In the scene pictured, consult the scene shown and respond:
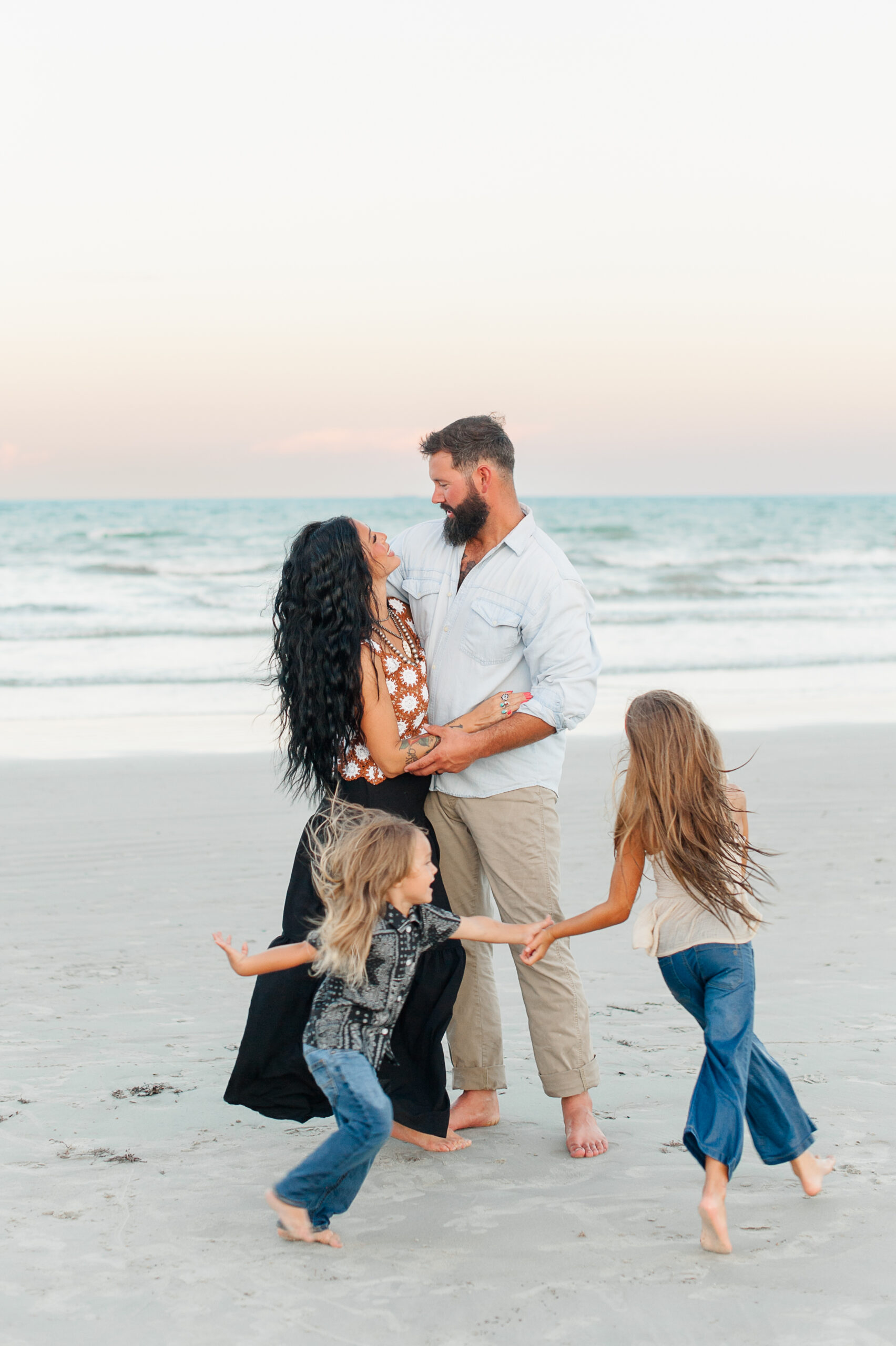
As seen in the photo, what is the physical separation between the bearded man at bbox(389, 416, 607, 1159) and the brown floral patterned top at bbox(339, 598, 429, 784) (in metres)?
0.11

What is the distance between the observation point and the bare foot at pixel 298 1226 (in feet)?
9.02

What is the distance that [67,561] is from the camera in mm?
29719

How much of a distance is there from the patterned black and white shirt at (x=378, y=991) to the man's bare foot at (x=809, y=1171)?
101 centimetres

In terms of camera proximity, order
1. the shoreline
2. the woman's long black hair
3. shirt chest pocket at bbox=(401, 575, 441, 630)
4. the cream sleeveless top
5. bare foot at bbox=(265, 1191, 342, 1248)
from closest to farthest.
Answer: bare foot at bbox=(265, 1191, 342, 1248), the cream sleeveless top, the woman's long black hair, shirt chest pocket at bbox=(401, 575, 441, 630), the shoreline

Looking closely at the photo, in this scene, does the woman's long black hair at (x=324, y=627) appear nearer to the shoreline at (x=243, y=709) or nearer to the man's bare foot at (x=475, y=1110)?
the man's bare foot at (x=475, y=1110)

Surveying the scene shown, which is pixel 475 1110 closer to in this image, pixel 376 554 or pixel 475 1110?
pixel 475 1110

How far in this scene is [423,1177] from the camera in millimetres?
3170

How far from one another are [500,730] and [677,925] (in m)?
0.73

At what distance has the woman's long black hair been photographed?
3111 millimetres

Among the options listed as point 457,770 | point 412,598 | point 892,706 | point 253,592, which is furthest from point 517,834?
point 253,592

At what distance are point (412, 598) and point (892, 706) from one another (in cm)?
889

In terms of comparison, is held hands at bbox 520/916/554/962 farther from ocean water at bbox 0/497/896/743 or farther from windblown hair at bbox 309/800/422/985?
ocean water at bbox 0/497/896/743

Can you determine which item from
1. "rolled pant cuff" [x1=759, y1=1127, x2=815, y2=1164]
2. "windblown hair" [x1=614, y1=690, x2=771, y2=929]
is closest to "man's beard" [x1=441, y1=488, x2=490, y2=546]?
"windblown hair" [x1=614, y1=690, x2=771, y2=929]

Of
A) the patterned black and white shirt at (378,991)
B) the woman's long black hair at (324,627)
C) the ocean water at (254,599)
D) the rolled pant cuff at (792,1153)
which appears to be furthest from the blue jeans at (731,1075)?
the ocean water at (254,599)
